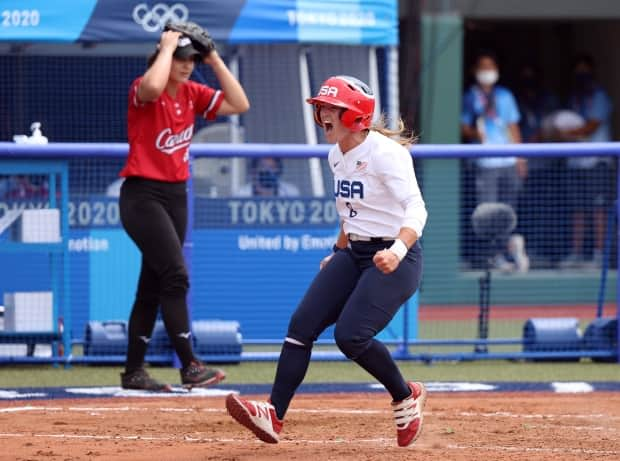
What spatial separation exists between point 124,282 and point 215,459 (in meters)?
3.96

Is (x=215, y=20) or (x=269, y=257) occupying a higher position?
(x=215, y=20)

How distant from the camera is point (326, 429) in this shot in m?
7.75

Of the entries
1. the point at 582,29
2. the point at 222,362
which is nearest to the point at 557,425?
the point at 222,362

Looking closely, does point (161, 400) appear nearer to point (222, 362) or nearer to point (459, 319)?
point (222, 362)

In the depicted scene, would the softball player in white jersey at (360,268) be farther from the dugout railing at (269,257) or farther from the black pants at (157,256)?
the dugout railing at (269,257)

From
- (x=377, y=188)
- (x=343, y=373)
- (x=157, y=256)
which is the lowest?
(x=343, y=373)

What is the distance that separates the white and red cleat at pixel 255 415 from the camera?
6754mm

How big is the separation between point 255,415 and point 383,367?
2.37ft

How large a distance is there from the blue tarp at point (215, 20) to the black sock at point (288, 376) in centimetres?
559

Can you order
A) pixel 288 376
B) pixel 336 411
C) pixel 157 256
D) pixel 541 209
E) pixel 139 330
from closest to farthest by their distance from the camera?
pixel 288 376, pixel 336 411, pixel 157 256, pixel 139 330, pixel 541 209

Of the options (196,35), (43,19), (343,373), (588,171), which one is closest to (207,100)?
(196,35)

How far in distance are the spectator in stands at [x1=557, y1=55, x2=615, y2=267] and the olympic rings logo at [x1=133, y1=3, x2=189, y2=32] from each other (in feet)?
12.0

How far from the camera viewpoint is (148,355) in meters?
10.3

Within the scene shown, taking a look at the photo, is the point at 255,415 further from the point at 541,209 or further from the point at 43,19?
the point at 43,19
